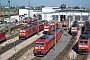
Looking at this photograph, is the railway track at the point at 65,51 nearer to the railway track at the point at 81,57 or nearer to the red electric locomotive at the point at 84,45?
the railway track at the point at 81,57

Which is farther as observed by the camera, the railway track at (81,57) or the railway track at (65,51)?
the railway track at (65,51)

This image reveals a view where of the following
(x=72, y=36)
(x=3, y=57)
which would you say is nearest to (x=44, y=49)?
(x=3, y=57)

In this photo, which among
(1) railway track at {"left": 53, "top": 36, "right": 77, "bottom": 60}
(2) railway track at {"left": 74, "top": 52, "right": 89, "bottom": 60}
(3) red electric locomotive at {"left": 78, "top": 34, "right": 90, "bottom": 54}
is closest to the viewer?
(2) railway track at {"left": 74, "top": 52, "right": 89, "bottom": 60}

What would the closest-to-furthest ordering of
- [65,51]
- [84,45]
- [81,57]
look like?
[81,57] < [84,45] < [65,51]

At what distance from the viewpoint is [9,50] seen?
3875cm

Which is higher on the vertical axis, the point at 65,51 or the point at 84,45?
the point at 84,45

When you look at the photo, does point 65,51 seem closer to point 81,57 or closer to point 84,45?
point 84,45

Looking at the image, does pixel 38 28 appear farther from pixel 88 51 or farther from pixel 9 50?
pixel 88 51

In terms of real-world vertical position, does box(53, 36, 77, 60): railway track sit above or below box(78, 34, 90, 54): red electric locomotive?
below

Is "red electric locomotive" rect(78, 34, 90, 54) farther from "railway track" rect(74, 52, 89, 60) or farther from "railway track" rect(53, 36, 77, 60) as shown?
"railway track" rect(53, 36, 77, 60)

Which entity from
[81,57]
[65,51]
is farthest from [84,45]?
[65,51]

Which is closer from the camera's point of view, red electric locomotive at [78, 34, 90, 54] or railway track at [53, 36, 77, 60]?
railway track at [53, 36, 77, 60]

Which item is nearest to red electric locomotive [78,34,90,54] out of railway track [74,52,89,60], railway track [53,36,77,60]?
railway track [74,52,89,60]

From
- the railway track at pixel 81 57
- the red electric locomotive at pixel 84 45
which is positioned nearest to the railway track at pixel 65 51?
the railway track at pixel 81 57
